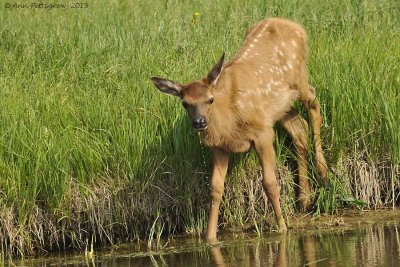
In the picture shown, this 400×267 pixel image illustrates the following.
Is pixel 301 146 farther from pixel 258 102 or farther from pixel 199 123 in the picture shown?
pixel 199 123

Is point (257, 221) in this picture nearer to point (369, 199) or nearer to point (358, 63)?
point (369, 199)

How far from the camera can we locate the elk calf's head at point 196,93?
9930 millimetres

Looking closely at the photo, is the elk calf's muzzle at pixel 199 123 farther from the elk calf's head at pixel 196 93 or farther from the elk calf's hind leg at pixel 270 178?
the elk calf's hind leg at pixel 270 178

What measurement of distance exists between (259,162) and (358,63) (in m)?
1.61

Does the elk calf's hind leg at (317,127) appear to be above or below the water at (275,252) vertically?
above

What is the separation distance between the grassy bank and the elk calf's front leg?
0.92 feet

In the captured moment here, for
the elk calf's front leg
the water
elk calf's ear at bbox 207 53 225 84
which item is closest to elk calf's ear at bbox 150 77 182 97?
elk calf's ear at bbox 207 53 225 84

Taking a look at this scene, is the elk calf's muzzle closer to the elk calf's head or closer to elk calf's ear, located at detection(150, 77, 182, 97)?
the elk calf's head

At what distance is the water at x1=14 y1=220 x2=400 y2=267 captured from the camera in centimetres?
895

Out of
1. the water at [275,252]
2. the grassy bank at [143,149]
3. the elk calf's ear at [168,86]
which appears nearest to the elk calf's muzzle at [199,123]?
the elk calf's ear at [168,86]

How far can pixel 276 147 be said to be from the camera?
11.1 meters

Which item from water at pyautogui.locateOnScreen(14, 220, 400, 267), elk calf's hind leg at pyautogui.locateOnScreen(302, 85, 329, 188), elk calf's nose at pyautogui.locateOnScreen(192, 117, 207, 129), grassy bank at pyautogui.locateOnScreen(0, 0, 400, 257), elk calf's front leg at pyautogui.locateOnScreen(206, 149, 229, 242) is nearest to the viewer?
water at pyautogui.locateOnScreen(14, 220, 400, 267)

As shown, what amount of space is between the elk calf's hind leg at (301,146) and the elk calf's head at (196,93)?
130 centimetres

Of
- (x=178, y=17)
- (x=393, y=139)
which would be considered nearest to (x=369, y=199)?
(x=393, y=139)
